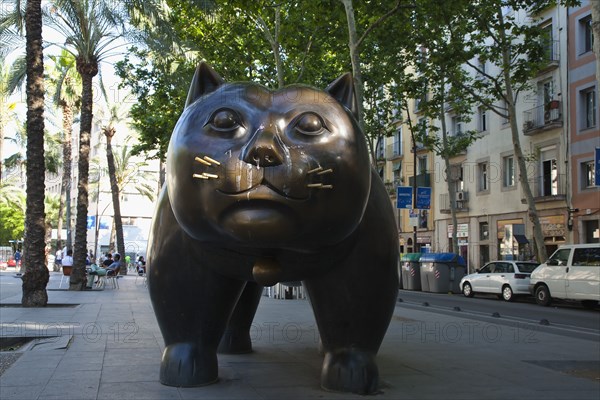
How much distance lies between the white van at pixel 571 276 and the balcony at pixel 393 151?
23735mm

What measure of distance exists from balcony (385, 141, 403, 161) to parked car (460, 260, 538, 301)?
1975 centimetres

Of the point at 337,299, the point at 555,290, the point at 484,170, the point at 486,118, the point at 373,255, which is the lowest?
the point at 555,290

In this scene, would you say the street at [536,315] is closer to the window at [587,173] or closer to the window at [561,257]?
the window at [561,257]

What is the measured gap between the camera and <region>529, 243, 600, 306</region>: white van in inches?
637

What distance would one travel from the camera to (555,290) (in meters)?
17.5

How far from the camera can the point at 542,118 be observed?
91.5 feet

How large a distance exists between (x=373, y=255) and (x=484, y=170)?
29657 millimetres

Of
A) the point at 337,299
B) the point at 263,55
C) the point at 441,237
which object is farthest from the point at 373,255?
the point at 441,237

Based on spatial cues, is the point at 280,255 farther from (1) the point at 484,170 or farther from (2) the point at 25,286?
(1) the point at 484,170

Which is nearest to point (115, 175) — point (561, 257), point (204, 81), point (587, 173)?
point (587, 173)

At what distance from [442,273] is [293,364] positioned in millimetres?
19110

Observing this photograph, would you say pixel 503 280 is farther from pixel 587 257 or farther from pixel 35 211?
pixel 35 211

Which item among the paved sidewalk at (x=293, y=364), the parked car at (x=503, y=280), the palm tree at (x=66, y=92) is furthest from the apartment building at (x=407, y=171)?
the paved sidewalk at (x=293, y=364)

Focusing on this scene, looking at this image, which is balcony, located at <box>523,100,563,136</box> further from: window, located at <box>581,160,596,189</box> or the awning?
the awning
